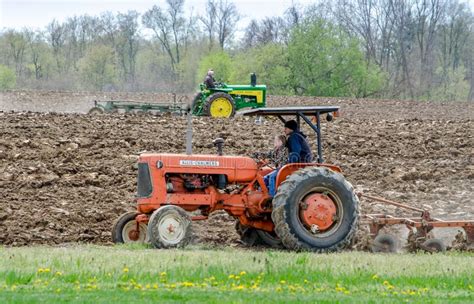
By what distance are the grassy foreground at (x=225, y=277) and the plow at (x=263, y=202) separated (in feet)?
2.04

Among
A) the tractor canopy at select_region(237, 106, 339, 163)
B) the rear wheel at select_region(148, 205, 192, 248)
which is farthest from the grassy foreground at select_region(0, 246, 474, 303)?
the tractor canopy at select_region(237, 106, 339, 163)

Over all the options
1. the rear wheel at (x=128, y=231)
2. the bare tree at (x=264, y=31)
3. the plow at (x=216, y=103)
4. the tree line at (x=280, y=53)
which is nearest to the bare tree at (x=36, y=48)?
the tree line at (x=280, y=53)

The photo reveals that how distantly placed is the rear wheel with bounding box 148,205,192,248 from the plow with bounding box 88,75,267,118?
1658 centimetres

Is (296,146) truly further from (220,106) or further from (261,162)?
(220,106)

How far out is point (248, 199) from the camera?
13.0m

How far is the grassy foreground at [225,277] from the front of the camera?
8945 millimetres

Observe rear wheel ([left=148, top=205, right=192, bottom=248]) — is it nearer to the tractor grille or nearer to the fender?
the tractor grille

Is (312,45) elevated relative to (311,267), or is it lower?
elevated

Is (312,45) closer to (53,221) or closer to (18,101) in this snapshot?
(18,101)

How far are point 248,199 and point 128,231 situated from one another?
6.09 ft

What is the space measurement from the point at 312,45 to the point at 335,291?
173ft

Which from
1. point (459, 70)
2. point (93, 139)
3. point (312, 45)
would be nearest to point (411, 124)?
point (93, 139)

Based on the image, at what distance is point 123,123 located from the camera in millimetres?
24844

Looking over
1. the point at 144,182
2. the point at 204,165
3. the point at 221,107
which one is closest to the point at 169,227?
the point at 144,182
